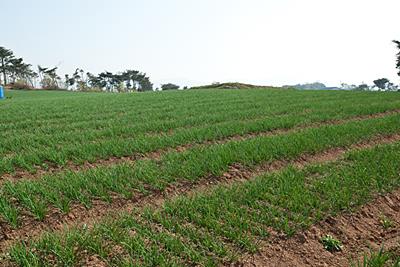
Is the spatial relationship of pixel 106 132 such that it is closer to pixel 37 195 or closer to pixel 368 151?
pixel 37 195

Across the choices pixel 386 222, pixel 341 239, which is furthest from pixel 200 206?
pixel 386 222

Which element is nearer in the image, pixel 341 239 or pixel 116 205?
pixel 341 239

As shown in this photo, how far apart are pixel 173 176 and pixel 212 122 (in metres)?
5.68

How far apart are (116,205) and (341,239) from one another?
8.82ft

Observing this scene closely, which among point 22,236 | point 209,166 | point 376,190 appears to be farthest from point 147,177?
point 376,190

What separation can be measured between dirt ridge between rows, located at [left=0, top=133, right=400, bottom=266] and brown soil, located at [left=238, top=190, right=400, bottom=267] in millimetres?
1539

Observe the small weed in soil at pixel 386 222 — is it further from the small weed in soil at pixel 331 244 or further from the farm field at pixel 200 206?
the small weed in soil at pixel 331 244

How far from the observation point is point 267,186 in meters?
4.06

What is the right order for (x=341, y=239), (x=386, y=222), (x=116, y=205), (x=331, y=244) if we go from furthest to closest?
(x=116, y=205), (x=386, y=222), (x=341, y=239), (x=331, y=244)

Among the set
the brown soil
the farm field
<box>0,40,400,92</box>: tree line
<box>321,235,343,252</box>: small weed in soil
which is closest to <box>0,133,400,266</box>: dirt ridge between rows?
the farm field

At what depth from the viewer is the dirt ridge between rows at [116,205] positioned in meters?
3.15

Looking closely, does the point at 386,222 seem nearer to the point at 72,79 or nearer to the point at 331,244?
the point at 331,244

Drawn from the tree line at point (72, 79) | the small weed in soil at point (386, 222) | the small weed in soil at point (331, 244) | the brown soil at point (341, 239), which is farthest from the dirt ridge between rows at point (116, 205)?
the tree line at point (72, 79)

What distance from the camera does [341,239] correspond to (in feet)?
10.2
